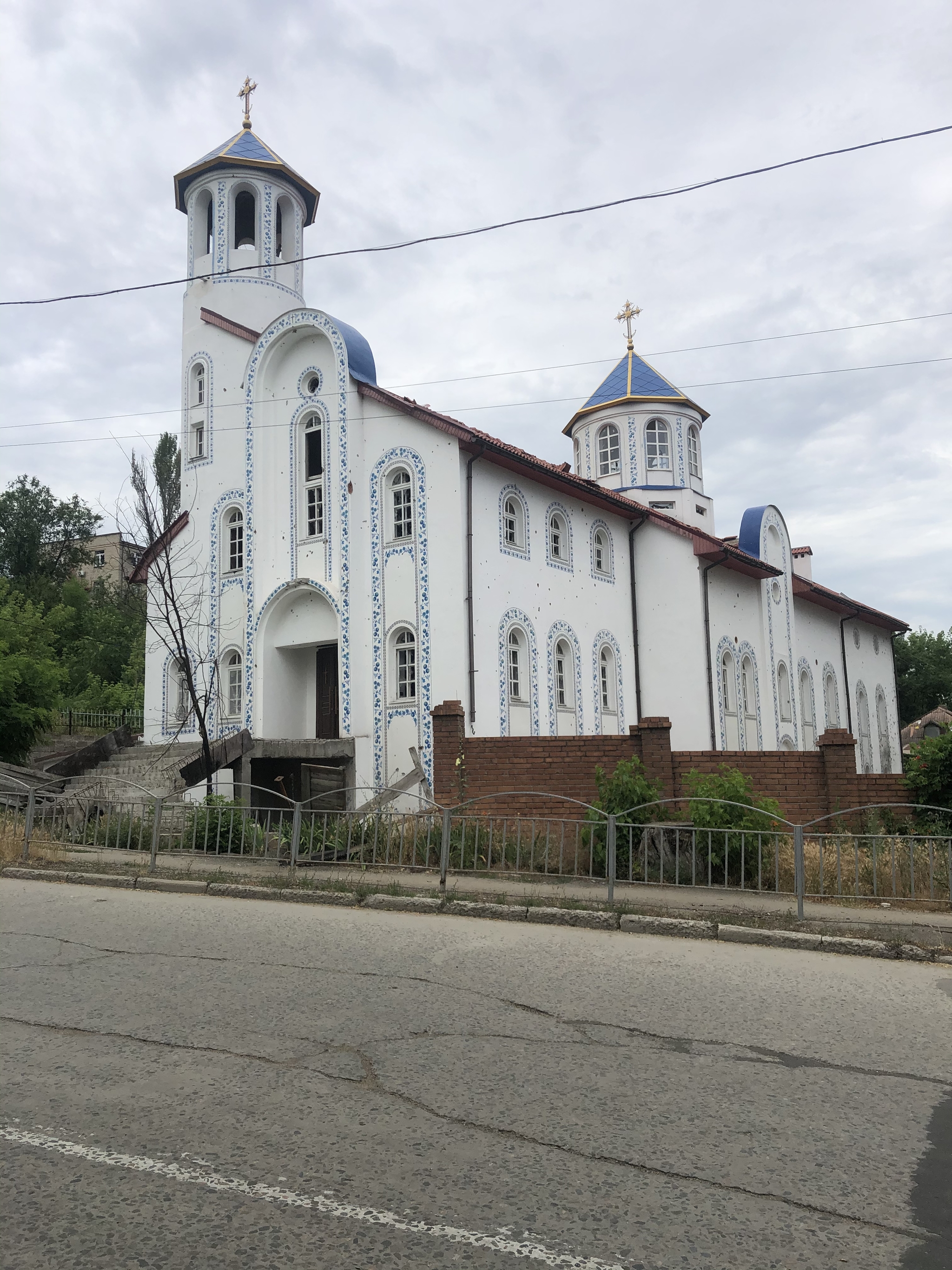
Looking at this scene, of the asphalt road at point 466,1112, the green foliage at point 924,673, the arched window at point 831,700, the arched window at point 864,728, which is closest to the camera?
the asphalt road at point 466,1112

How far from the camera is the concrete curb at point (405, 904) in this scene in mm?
10539

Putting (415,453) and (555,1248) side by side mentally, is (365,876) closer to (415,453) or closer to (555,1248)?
(555,1248)

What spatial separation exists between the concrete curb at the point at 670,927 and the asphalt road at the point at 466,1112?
1.38 m

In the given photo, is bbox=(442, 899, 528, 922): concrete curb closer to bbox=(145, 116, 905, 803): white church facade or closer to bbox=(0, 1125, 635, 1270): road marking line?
bbox=(0, 1125, 635, 1270): road marking line

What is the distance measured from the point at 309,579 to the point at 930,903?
14.5 meters

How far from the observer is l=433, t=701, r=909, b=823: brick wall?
14359 millimetres

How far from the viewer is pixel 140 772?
20.2 meters

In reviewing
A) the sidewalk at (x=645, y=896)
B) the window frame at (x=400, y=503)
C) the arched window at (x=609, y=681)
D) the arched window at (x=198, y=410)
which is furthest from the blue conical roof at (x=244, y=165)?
the sidewalk at (x=645, y=896)

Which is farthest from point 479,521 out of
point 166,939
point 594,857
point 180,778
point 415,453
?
point 166,939

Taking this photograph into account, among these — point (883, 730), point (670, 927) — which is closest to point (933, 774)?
point (670, 927)

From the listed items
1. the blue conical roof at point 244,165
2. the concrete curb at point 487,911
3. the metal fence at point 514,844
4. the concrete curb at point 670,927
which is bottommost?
the concrete curb at point 670,927

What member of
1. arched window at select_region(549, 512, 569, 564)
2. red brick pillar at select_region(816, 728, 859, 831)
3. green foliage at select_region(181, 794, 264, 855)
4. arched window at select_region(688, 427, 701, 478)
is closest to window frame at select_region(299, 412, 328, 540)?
arched window at select_region(549, 512, 569, 564)

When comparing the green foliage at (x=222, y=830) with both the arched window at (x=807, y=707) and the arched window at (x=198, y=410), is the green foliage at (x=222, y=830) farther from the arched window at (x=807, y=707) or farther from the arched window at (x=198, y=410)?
the arched window at (x=807, y=707)

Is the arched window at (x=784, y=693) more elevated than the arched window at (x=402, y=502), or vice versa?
the arched window at (x=402, y=502)
